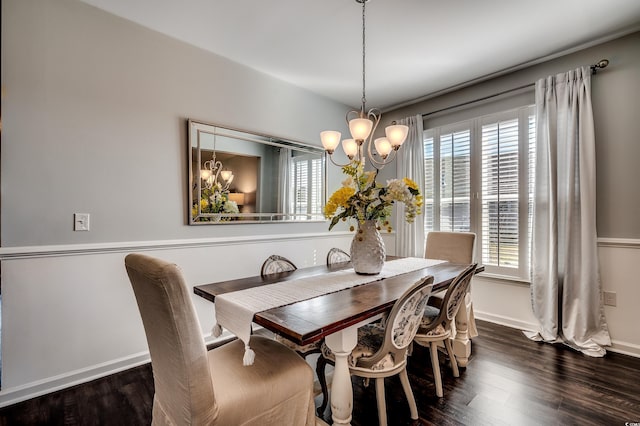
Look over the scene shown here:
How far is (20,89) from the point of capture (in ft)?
6.18

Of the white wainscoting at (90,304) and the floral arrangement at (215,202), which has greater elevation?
the floral arrangement at (215,202)

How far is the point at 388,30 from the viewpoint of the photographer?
2398mm

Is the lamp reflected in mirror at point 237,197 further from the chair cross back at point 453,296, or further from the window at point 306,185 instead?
the chair cross back at point 453,296

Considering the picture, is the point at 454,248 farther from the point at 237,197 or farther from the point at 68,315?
the point at 68,315

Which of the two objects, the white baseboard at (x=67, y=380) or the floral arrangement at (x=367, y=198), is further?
the floral arrangement at (x=367, y=198)

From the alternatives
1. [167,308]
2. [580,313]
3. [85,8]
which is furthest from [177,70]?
[580,313]

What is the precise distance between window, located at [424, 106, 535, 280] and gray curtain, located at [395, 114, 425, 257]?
12 cm

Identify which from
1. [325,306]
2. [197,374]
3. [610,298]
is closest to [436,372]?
[325,306]

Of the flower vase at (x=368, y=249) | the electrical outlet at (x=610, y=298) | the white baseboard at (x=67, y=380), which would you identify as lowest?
the white baseboard at (x=67, y=380)

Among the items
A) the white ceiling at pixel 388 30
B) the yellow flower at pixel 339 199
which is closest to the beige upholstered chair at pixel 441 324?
the yellow flower at pixel 339 199

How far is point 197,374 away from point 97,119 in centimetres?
204

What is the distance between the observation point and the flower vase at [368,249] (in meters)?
2.04

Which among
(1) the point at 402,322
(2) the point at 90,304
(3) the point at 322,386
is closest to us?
(1) the point at 402,322

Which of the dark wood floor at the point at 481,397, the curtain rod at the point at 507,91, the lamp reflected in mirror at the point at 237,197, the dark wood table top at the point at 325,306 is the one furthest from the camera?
the lamp reflected in mirror at the point at 237,197
